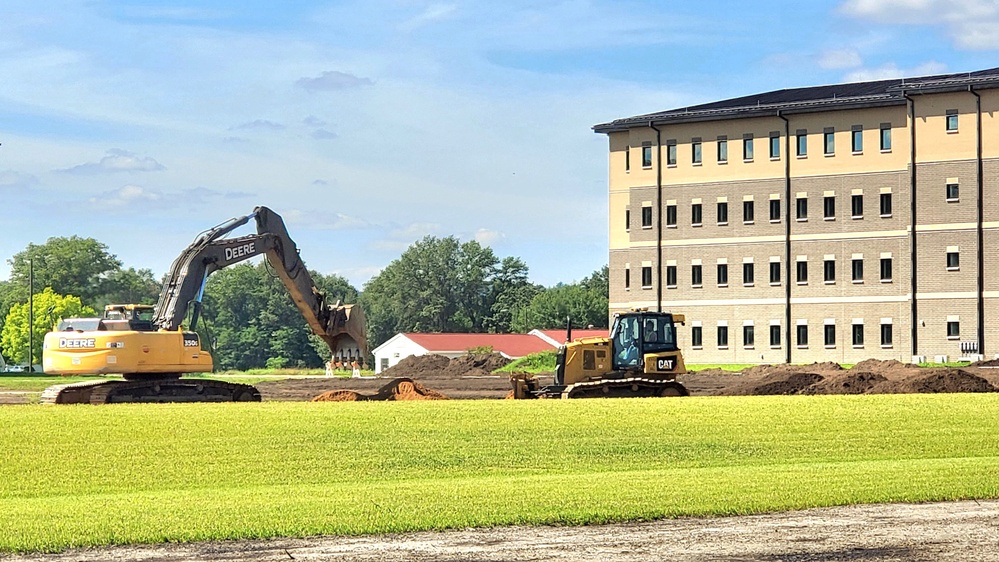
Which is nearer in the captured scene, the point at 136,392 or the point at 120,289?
the point at 136,392

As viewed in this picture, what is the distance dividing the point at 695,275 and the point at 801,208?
8054mm

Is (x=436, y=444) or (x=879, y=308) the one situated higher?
(x=879, y=308)

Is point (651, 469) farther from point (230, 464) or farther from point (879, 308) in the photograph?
point (879, 308)

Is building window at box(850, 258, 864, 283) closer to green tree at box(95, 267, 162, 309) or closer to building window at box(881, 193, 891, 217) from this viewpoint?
building window at box(881, 193, 891, 217)

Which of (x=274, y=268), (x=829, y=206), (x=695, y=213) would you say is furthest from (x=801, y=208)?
(x=274, y=268)

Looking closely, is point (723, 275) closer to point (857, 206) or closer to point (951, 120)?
point (857, 206)

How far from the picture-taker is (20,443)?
2533cm

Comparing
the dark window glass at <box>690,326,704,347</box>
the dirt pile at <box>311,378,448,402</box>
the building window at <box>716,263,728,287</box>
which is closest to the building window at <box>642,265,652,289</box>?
the dark window glass at <box>690,326,704,347</box>

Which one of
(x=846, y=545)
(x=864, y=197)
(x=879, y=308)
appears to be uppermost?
(x=864, y=197)

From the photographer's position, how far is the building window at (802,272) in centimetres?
8738

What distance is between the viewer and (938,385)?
45.6m

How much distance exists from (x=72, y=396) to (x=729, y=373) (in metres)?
42.0

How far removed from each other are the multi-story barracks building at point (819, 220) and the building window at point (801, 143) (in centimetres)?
8

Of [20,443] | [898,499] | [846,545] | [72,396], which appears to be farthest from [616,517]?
Answer: [72,396]
